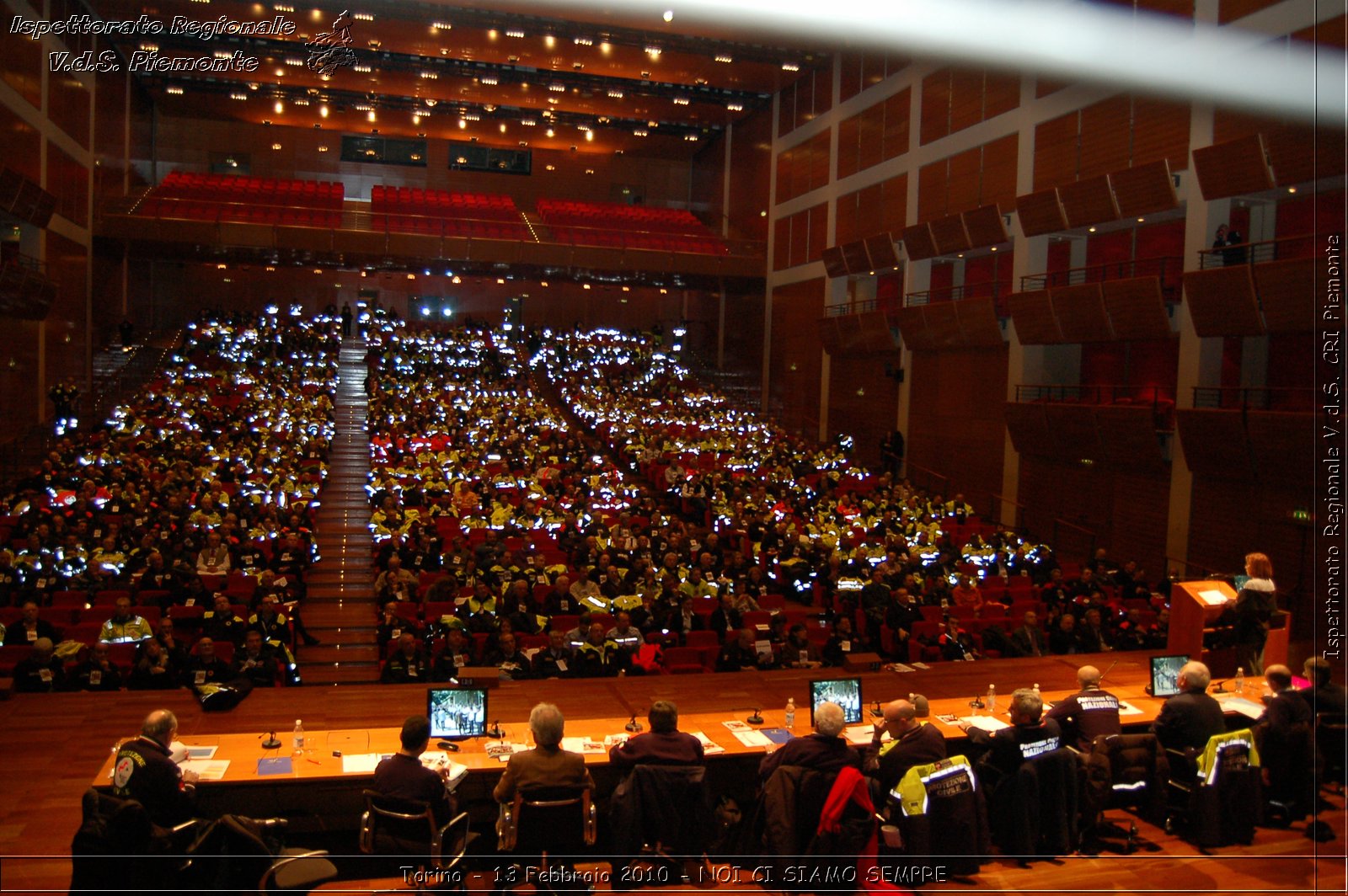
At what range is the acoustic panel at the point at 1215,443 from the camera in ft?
40.0

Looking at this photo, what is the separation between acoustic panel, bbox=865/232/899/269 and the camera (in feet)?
68.0

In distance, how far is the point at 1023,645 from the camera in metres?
10.1

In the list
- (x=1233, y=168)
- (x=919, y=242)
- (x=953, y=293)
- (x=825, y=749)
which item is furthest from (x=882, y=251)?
(x=825, y=749)

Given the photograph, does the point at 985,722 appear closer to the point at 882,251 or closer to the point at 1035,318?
the point at 1035,318

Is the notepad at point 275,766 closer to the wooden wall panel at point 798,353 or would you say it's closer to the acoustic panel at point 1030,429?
the acoustic panel at point 1030,429

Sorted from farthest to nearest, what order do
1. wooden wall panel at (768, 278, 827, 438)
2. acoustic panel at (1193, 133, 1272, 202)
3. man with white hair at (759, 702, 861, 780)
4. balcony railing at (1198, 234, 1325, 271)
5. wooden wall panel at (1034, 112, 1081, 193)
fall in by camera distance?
wooden wall panel at (768, 278, 827, 438) < wooden wall panel at (1034, 112, 1081, 193) < balcony railing at (1198, 234, 1325, 271) < acoustic panel at (1193, 133, 1272, 202) < man with white hair at (759, 702, 861, 780)

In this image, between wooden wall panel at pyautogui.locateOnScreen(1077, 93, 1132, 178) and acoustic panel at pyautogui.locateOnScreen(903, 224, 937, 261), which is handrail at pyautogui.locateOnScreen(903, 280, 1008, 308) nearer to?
acoustic panel at pyautogui.locateOnScreen(903, 224, 937, 261)

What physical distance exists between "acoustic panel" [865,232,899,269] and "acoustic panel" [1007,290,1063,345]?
452 cm

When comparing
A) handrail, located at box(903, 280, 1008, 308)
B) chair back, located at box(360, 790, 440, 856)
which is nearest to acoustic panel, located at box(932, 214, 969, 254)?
handrail, located at box(903, 280, 1008, 308)

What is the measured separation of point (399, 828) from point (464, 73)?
25140mm

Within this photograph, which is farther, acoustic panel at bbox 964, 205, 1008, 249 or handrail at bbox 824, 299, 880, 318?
handrail at bbox 824, 299, 880, 318

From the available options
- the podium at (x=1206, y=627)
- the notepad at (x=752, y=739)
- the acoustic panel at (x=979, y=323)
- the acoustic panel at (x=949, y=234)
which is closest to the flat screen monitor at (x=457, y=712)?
the notepad at (x=752, y=739)

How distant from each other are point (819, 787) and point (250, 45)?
2563 cm

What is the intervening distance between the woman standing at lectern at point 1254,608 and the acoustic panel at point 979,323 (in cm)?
1043
